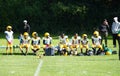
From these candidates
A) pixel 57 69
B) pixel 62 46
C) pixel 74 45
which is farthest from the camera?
pixel 74 45

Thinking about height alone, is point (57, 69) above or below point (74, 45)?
below

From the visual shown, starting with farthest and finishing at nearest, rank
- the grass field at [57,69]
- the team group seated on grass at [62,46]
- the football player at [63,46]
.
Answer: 1. the football player at [63,46]
2. the team group seated on grass at [62,46]
3. the grass field at [57,69]

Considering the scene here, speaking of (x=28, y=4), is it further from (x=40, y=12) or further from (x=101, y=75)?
(x=101, y=75)

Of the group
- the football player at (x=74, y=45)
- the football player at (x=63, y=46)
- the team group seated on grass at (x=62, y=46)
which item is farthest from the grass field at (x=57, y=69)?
the football player at (x=74, y=45)

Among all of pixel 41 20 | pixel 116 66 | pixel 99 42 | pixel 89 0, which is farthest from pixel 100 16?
pixel 116 66

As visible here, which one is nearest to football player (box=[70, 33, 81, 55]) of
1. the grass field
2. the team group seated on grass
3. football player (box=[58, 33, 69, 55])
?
the team group seated on grass

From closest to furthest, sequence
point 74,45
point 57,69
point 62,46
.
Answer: point 57,69, point 62,46, point 74,45

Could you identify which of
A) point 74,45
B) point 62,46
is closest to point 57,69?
point 62,46

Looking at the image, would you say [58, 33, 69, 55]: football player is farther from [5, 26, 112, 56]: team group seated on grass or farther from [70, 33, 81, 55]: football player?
[70, 33, 81, 55]: football player

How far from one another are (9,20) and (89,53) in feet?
99.6

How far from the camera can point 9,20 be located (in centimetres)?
5634

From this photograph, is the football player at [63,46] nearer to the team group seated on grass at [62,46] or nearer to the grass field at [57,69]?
the team group seated on grass at [62,46]

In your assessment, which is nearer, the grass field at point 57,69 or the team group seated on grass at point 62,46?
the grass field at point 57,69

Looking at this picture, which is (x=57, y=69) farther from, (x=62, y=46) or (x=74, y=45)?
(x=74, y=45)
